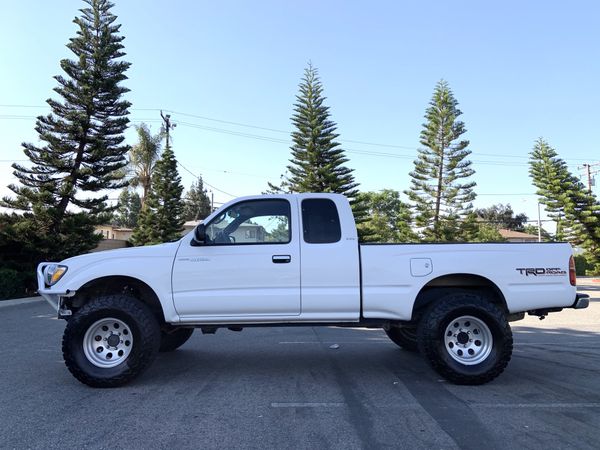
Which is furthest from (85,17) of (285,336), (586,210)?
(586,210)

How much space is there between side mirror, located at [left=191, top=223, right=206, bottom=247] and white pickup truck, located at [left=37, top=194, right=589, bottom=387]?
1 centimetres

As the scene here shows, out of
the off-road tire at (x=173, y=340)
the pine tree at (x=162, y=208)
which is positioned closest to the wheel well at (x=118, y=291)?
the off-road tire at (x=173, y=340)

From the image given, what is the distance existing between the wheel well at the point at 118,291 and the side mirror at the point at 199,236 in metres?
0.80

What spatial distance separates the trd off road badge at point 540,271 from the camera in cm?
581

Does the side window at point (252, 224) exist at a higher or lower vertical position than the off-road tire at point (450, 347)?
higher

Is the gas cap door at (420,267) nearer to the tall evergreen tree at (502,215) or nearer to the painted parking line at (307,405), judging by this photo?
the painted parking line at (307,405)

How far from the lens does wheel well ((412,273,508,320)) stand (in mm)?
5926

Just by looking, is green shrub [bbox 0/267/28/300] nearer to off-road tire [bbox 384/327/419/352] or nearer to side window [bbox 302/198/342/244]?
off-road tire [bbox 384/327/419/352]

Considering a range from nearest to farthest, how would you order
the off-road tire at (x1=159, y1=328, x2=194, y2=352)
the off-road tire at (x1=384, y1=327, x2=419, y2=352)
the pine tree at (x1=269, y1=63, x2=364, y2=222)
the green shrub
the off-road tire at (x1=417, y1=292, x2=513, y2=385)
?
the off-road tire at (x1=417, y1=292, x2=513, y2=385) < the off-road tire at (x1=159, y1=328, x2=194, y2=352) < the off-road tire at (x1=384, y1=327, x2=419, y2=352) < the green shrub < the pine tree at (x1=269, y1=63, x2=364, y2=222)

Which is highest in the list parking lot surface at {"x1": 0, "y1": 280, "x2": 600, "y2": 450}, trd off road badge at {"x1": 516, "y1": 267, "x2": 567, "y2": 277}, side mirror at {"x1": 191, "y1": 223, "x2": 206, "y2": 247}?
side mirror at {"x1": 191, "y1": 223, "x2": 206, "y2": 247}

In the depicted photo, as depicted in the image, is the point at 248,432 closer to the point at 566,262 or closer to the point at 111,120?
the point at 566,262

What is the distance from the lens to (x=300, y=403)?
4.96 m

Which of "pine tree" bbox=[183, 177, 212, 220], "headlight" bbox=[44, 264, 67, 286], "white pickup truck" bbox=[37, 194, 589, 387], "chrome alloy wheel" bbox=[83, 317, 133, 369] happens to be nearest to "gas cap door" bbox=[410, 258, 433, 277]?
"white pickup truck" bbox=[37, 194, 589, 387]

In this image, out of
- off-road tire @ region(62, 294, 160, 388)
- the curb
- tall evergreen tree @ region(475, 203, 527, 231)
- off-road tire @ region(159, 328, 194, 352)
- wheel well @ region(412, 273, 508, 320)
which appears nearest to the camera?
off-road tire @ region(62, 294, 160, 388)
